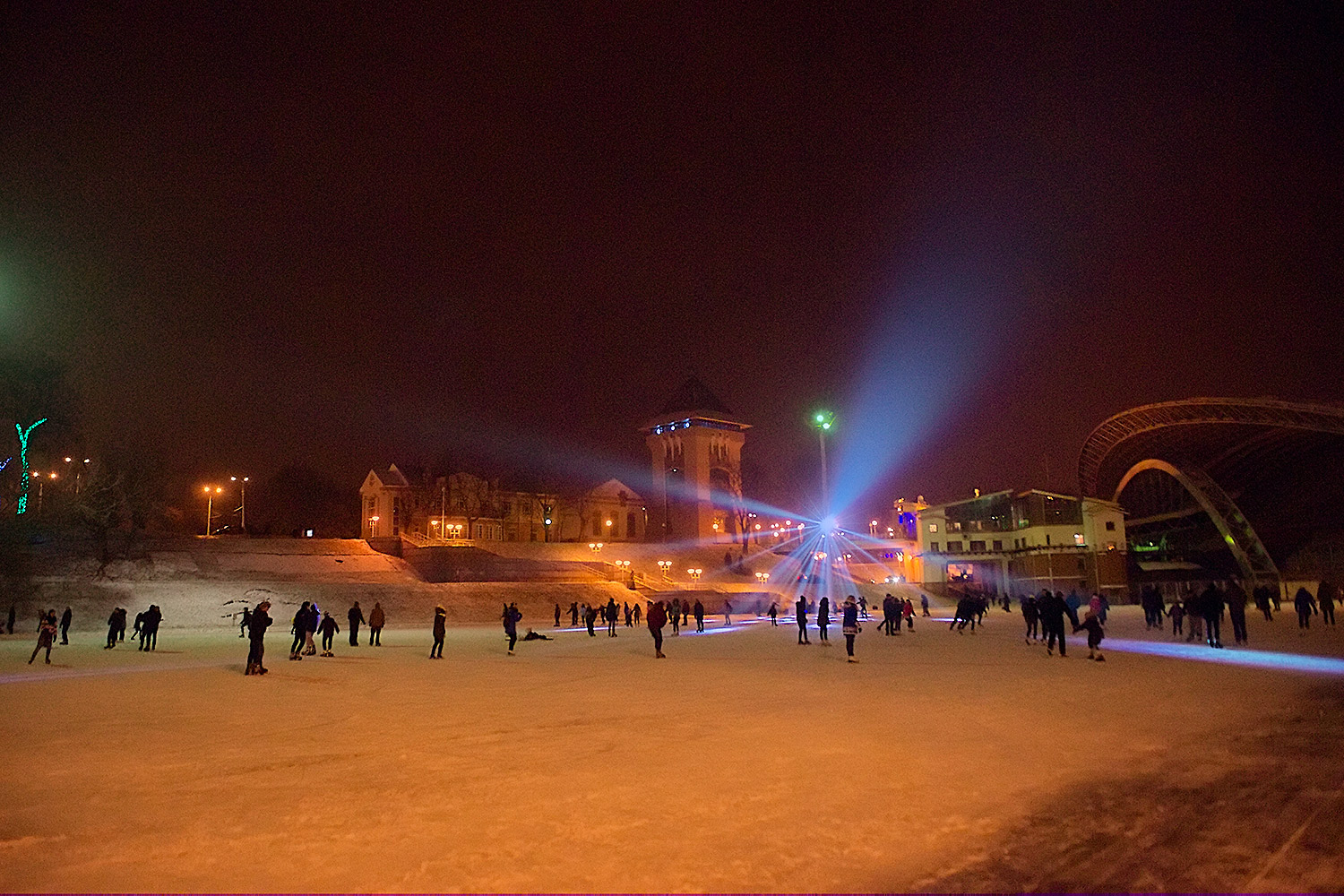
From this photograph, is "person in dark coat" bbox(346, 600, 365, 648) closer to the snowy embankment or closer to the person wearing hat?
the person wearing hat

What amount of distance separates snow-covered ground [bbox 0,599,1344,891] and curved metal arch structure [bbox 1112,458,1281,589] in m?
60.0

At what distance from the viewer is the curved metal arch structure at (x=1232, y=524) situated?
63.0 m

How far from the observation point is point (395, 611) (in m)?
39.7

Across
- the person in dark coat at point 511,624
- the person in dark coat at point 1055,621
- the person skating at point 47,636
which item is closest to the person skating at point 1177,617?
the person in dark coat at point 1055,621

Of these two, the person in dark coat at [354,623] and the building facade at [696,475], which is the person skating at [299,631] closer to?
the person in dark coat at [354,623]

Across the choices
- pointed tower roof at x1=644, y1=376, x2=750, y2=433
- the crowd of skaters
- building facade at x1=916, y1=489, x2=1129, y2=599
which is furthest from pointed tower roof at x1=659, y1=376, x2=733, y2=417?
the crowd of skaters

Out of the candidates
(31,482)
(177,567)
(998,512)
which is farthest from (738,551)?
(31,482)

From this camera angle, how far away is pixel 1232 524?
65.2m

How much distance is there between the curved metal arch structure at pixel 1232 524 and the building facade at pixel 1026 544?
609cm

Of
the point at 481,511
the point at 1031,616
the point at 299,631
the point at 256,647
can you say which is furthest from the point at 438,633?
the point at 481,511

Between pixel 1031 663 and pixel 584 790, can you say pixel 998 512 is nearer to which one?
pixel 1031 663

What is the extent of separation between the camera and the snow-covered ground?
4.89m

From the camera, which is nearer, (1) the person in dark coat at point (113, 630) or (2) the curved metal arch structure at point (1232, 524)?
(1) the person in dark coat at point (113, 630)

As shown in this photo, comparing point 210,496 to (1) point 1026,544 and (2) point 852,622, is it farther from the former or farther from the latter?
(1) point 1026,544
